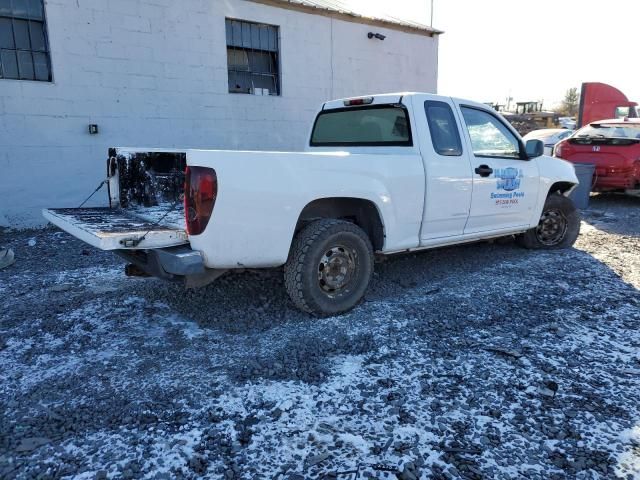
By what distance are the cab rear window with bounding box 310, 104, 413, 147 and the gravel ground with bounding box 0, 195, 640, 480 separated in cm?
147

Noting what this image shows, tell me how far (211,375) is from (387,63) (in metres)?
10.7

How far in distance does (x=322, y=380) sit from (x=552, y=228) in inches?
182

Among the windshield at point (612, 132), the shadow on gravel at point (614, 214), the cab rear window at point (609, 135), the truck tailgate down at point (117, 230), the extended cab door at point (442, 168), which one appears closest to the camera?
the truck tailgate down at point (117, 230)

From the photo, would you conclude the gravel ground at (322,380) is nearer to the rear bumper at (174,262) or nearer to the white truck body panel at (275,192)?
the rear bumper at (174,262)

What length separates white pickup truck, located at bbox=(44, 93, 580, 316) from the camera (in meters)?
3.30

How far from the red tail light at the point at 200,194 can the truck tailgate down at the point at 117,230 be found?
9.8 inches

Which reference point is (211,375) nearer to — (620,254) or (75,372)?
(75,372)

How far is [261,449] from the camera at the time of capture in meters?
2.41

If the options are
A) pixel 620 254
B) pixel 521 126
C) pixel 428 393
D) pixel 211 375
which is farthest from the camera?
pixel 521 126

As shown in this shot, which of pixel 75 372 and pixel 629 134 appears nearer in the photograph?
pixel 75 372

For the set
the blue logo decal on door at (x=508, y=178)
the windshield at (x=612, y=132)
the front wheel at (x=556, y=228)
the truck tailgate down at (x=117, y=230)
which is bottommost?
the front wheel at (x=556, y=228)

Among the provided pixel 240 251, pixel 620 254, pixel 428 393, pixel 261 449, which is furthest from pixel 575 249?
pixel 261 449

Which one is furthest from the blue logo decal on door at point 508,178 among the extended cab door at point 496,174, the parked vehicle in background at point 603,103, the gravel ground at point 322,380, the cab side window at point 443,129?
the parked vehicle in background at point 603,103

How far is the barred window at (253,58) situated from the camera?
379 inches
